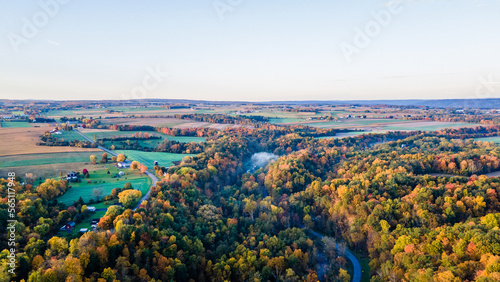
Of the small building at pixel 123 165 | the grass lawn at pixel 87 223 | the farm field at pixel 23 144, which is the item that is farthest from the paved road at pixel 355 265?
the farm field at pixel 23 144

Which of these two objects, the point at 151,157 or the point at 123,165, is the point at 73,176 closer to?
the point at 123,165

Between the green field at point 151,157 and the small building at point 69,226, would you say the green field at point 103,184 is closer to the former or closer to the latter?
the small building at point 69,226

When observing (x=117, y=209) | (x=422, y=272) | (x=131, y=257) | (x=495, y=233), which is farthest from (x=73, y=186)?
(x=495, y=233)

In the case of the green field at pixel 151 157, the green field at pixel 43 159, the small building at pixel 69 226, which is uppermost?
the green field at pixel 43 159

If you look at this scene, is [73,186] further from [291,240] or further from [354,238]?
[354,238]

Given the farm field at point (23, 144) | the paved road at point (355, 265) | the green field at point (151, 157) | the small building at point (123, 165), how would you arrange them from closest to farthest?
the paved road at point (355, 265)
the small building at point (123, 165)
the farm field at point (23, 144)
the green field at point (151, 157)

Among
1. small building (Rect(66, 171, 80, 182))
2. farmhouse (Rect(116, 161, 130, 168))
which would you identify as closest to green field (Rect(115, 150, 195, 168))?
farmhouse (Rect(116, 161, 130, 168))

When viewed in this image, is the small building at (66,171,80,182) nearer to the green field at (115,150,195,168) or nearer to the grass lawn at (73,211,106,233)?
the grass lawn at (73,211,106,233)
